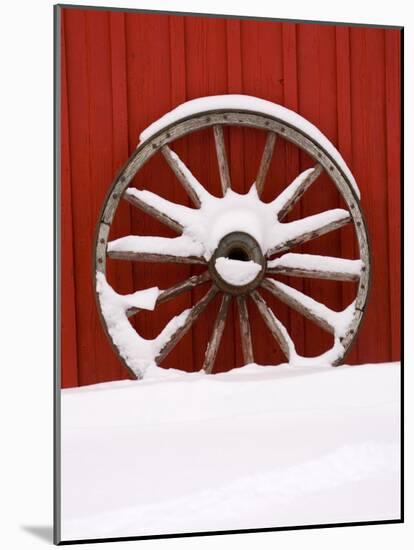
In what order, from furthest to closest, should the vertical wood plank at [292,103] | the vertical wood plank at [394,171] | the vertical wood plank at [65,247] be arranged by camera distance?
the vertical wood plank at [394,171], the vertical wood plank at [292,103], the vertical wood plank at [65,247]

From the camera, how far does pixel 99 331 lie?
141 inches

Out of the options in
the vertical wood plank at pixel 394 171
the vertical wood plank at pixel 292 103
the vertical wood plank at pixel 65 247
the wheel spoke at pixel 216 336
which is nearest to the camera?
the vertical wood plank at pixel 65 247

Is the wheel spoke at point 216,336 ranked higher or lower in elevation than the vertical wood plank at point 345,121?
lower

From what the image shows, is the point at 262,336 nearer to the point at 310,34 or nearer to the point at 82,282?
the point at 82,282

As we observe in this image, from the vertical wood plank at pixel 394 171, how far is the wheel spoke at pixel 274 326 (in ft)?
1.30

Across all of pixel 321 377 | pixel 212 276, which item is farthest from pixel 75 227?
pixel 321 377

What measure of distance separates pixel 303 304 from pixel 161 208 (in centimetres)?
55

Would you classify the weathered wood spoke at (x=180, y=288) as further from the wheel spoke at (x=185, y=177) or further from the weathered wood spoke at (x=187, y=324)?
the wheel spoke at (x=185, y=177)

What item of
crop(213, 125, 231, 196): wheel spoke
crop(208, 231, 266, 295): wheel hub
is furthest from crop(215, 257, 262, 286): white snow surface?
crop(213, 125, 231, 196): wheel spoke

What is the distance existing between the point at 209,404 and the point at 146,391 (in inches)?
8.1

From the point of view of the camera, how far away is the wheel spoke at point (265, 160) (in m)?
3.70

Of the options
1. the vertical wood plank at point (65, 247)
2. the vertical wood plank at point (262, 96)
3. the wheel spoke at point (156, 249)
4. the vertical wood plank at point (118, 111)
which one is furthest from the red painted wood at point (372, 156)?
the vertical wood plank at point (65, 247)

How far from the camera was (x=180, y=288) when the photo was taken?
3611mm

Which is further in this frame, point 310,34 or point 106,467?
point 310,34
